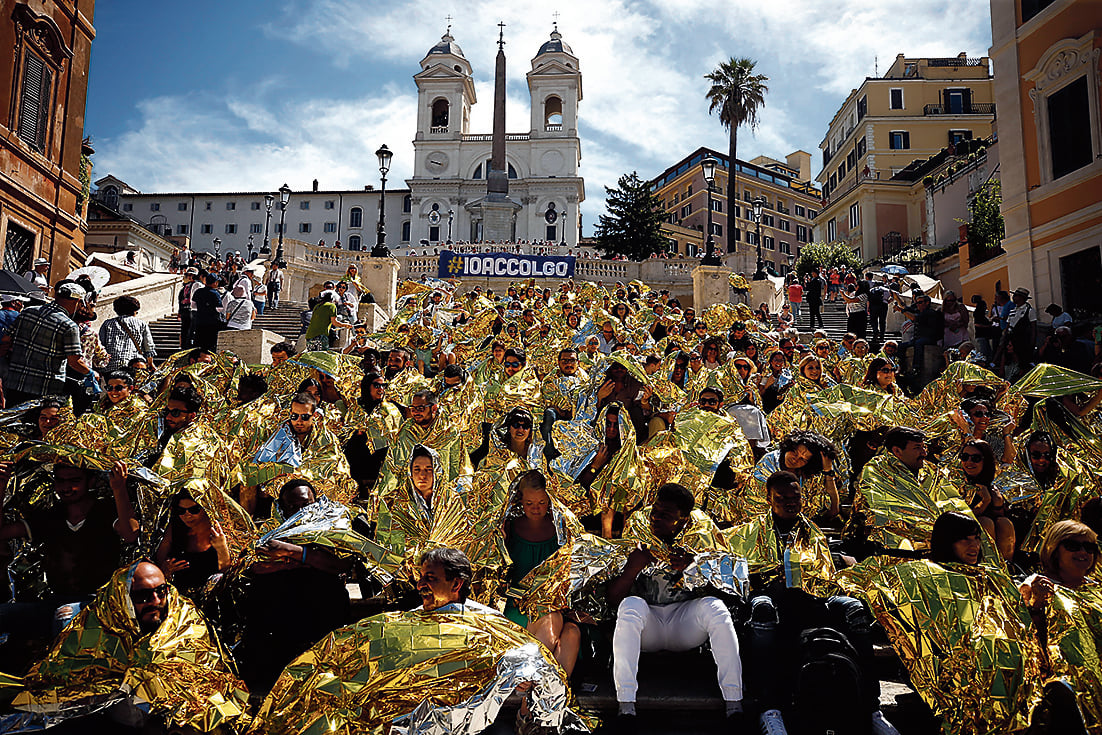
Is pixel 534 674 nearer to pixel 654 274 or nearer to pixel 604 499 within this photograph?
pixel 604 499

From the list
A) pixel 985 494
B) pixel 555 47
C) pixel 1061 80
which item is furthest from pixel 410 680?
pixel 555 47

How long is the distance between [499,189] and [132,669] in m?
53.1

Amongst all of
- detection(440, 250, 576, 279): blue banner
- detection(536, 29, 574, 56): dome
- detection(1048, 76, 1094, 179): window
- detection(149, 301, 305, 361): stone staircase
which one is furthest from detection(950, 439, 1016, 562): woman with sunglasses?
detection(536, 29, 574, 56): dome

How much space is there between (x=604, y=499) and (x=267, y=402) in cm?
351

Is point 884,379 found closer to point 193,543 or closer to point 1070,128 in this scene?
point 193,543

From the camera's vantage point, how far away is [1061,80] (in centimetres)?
1680

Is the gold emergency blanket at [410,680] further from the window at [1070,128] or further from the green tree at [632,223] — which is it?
the green tree at [632,223]

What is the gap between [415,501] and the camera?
5.38 m

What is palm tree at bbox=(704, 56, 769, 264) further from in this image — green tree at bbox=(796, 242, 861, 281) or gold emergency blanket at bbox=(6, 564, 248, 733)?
gold emergency blanket at bbox=(6, 564, 248, 733)

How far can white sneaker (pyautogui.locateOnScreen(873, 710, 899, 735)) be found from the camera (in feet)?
12.3

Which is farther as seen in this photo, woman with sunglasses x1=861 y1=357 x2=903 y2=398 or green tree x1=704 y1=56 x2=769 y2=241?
green tree x1=704 y1=56 x2=769 y2=241

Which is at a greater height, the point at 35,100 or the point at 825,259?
the point at 825,259

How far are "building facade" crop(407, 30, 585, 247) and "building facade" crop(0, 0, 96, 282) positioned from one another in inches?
1825

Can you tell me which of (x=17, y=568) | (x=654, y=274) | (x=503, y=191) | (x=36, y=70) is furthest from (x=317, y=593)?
(x=503, y=191)
